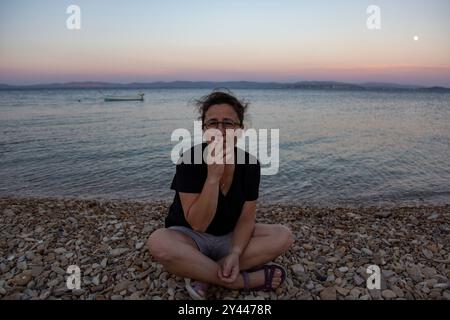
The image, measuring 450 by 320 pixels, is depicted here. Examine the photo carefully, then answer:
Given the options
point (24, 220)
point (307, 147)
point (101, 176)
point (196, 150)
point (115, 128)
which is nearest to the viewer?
point (196, 150)

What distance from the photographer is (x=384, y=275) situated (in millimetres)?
4727

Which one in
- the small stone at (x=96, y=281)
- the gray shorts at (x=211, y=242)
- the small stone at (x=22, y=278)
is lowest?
the small stone at (x=96, y=281)

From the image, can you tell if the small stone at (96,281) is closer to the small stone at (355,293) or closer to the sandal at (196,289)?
the sandal at (196,289)

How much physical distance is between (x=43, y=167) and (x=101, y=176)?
3168mm

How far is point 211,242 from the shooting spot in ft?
14.1

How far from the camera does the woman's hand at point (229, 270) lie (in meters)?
3.95

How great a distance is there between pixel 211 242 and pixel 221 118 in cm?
152

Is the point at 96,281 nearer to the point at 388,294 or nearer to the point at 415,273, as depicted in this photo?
the point at 388,294

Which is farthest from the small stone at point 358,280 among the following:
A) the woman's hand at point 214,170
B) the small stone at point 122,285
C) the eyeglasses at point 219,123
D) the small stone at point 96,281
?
the small stone at point 96,281

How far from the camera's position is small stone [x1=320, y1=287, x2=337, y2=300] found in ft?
13.9

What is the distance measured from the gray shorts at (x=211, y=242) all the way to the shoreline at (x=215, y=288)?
45cm
